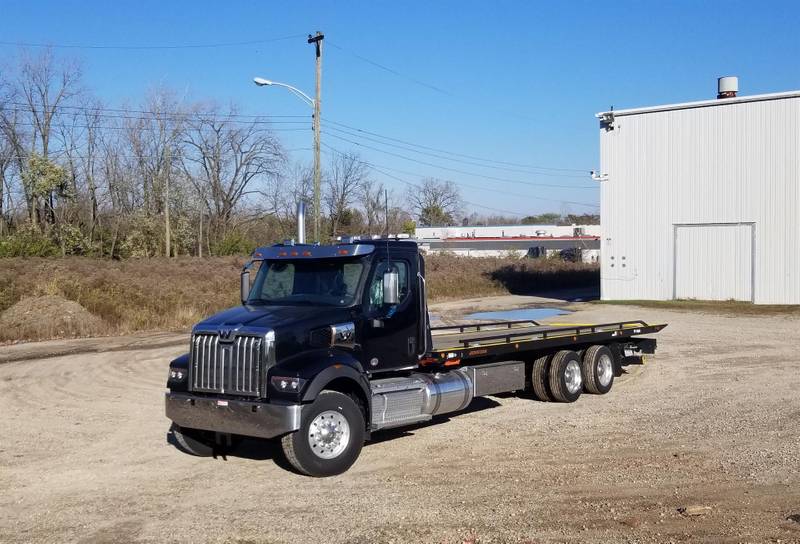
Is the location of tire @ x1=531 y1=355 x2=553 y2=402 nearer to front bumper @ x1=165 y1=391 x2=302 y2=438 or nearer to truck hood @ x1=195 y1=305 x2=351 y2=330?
truck hood @ x1=195 y1=305 x2=351 y2=330

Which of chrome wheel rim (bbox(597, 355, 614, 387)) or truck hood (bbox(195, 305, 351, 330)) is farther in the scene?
chrome wheel rim (bbox(597, 355, 614, 387))

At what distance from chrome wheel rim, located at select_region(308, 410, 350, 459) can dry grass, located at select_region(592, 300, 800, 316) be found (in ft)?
84.8

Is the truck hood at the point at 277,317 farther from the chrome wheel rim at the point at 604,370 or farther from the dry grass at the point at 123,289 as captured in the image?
the dry grass at the point at 123,289

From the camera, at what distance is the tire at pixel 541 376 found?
13.4m

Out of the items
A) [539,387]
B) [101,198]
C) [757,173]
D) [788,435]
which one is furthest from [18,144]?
[788,435]

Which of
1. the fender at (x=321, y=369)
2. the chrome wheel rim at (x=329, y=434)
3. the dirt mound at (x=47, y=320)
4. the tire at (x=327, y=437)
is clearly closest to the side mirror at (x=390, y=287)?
the fender at (x=321, y=369)

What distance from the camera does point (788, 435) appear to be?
→ 10.8 meters

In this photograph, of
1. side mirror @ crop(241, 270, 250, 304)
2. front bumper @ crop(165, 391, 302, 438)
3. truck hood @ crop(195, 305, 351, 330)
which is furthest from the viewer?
side mirror @ crop(241, 270, 250, 304)

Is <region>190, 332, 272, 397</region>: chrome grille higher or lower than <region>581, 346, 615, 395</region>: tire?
higher

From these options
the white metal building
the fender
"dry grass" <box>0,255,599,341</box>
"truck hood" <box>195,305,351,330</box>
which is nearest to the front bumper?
the fender

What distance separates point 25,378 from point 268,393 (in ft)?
33.4

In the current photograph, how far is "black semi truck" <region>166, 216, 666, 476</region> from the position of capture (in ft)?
28.9

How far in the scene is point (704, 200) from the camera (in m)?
35.7

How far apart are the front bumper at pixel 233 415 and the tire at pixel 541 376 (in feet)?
19.0
